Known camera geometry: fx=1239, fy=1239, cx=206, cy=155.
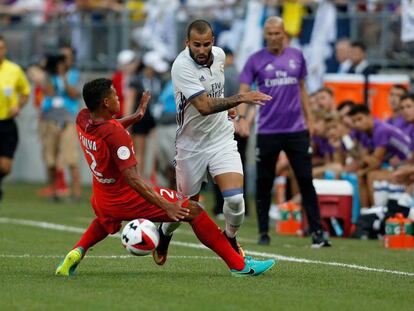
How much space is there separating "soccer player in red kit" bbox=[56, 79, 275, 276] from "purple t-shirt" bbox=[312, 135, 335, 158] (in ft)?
24.2

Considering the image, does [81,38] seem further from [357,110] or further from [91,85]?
[91,85]

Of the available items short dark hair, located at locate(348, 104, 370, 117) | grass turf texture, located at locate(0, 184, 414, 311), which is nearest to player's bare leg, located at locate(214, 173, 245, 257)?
grass turf texture, located at locate(0, 184, 414, 311)

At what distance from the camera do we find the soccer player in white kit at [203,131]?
10.5 metres

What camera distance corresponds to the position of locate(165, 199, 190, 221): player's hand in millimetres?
9727

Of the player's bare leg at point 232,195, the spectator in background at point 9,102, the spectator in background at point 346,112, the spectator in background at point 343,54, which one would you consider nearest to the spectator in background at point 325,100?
the spectator in background at point 346,112

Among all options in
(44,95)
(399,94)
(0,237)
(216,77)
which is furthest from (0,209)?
(216,77)

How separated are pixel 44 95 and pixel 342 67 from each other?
540 cm

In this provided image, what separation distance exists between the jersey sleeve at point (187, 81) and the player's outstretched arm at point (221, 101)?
51 millimetres

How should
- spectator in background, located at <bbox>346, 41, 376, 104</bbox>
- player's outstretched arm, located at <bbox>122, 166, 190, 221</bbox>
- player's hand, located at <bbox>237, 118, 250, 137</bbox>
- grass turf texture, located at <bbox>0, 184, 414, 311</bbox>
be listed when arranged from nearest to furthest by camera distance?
grass turf texture, located at <bbox>0, 184, 414, 311</bbox>
player's outstretched arm, located at <bbox>122, 166, 190, 221</bbox>
player's hand, located at <bbox>237, 118, 250, 137</bbox>
spectator in background, located at <bbox>346, 41, 376, 104</bbox>

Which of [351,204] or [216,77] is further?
[351,204]

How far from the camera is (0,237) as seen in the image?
46.9ft

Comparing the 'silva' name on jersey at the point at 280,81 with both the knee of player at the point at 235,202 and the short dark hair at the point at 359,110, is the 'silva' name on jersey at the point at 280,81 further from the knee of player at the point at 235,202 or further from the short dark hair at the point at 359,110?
the knee of player at the point at 235,202

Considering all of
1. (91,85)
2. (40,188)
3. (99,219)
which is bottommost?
(40,188)

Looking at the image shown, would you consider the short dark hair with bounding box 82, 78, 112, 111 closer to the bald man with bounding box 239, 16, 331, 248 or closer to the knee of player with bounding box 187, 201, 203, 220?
the knee of player with bounding box 187, 201, 203, 220
